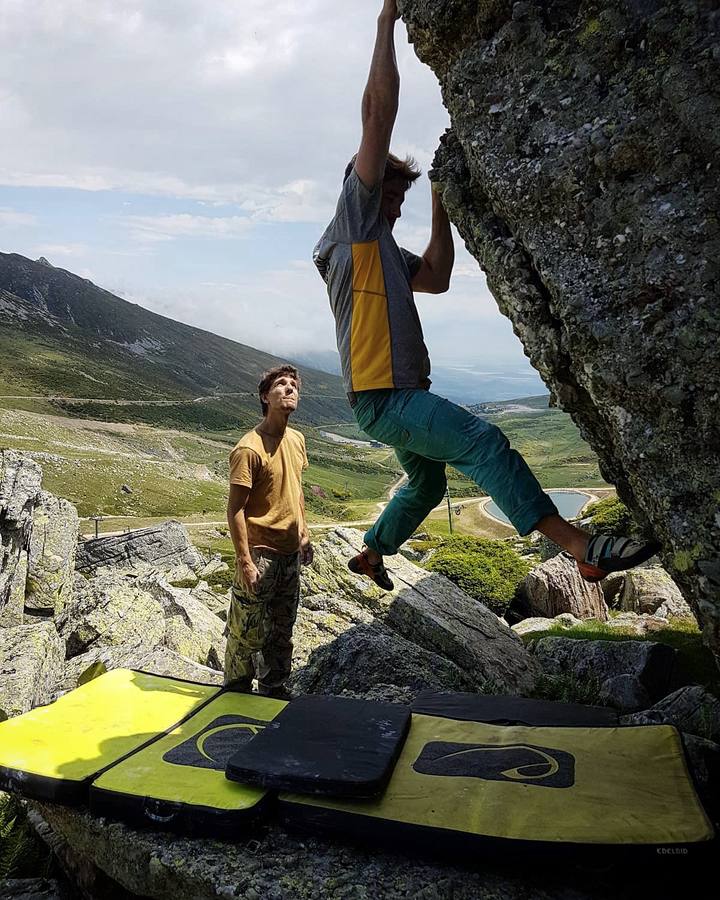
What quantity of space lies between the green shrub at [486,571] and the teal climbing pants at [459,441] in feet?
48.4

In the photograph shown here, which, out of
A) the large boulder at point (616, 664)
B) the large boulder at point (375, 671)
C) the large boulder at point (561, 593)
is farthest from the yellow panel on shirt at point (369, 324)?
the large boulder at point (561, 593)

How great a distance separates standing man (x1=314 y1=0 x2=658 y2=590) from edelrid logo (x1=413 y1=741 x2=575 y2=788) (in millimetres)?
1694

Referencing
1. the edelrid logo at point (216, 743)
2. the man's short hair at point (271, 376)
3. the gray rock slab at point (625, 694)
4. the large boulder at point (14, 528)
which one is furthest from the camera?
the large boulder at point (14, 528)

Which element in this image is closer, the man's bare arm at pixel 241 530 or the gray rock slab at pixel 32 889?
the gray rock slab at pixel 32 889

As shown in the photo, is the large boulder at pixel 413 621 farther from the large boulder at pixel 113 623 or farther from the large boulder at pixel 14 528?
the large boulder at pixel 14 528

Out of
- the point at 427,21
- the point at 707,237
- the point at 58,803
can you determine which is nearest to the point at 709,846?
the point at 707,237

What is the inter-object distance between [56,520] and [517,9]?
2313 centimetres

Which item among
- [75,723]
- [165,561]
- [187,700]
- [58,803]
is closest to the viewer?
[58,803]

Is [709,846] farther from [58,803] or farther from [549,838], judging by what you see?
[58,803]

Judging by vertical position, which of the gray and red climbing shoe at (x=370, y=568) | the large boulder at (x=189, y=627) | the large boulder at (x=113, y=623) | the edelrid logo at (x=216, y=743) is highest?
the gray and red climbing shoe at (x=370, y=568)

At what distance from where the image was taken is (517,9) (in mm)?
5363

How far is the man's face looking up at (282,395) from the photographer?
29.1 feet

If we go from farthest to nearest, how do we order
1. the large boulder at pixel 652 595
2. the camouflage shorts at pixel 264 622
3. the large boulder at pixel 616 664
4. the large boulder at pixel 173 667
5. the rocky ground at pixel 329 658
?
the large boulder at pixel 652 595, the large boulder at pixel 173 667, the large boulder at pixel 616 664, the camouflage shorts at pixel 264 622, the rocky ground at pixel 329 658

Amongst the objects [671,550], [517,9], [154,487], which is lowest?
[154,487]
